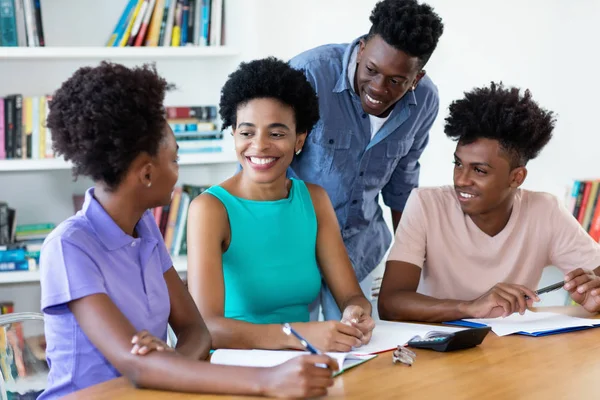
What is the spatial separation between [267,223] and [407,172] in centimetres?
75

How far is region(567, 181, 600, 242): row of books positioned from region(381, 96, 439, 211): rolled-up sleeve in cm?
107

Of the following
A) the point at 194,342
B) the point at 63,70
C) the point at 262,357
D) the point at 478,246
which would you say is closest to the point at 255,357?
the point at 262,357

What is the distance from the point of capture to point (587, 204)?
3314mm

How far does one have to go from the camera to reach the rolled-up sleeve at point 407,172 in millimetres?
2467

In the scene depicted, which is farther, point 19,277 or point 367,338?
point 19,277

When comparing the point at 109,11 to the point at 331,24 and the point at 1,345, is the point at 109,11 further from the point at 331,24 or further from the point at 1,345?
the point at 1,345

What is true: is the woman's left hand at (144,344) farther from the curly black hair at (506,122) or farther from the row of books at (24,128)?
the row of books at (24,128)

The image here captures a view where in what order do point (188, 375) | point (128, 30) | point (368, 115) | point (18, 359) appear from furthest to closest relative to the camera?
point (128, 30) < point (368, 115) < point (18, 359) < point (188, 375)

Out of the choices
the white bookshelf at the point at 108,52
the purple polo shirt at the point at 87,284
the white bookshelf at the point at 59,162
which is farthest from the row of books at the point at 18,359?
the white bookshelf at the point at 108,52

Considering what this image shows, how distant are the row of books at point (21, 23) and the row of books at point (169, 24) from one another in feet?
0.94

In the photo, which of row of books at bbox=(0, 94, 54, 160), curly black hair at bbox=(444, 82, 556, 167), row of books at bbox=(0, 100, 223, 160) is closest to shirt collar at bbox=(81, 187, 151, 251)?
curly black hair at bbox=(444, 82, 556, 167)

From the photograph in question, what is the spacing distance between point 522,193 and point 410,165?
1.37 ft

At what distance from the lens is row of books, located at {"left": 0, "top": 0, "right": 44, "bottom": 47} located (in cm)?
293

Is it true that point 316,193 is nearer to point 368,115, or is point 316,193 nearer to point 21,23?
point 368,115
